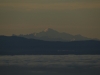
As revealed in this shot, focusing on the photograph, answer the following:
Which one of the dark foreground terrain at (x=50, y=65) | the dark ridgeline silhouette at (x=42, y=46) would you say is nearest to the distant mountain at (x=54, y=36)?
the dark ridgeline silhouette at (x=42, y=46)

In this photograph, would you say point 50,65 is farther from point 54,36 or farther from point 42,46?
point 54,36

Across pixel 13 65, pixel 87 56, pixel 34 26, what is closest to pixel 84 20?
pixel 87 56

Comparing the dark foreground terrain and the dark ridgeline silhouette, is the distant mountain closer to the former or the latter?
the dark ridgeline silhouette

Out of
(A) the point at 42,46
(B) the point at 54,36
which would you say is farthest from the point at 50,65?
(B) the point at 54,36

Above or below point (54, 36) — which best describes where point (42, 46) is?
below

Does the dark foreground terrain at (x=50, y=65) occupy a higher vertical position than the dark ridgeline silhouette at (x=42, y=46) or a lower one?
lower

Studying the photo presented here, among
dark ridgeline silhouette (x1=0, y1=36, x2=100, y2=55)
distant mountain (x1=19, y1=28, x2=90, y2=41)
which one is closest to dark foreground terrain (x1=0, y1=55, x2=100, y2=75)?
dark ridgeline silhouette (x1=0, y1=36, x2=100, y2=55)

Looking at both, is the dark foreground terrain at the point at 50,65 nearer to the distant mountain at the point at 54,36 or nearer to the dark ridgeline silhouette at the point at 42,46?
the dark ridgeline silhouette at the point at 42,46

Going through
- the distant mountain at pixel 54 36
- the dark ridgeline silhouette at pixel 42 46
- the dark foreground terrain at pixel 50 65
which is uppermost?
the distant mountain at pixel 54 36
